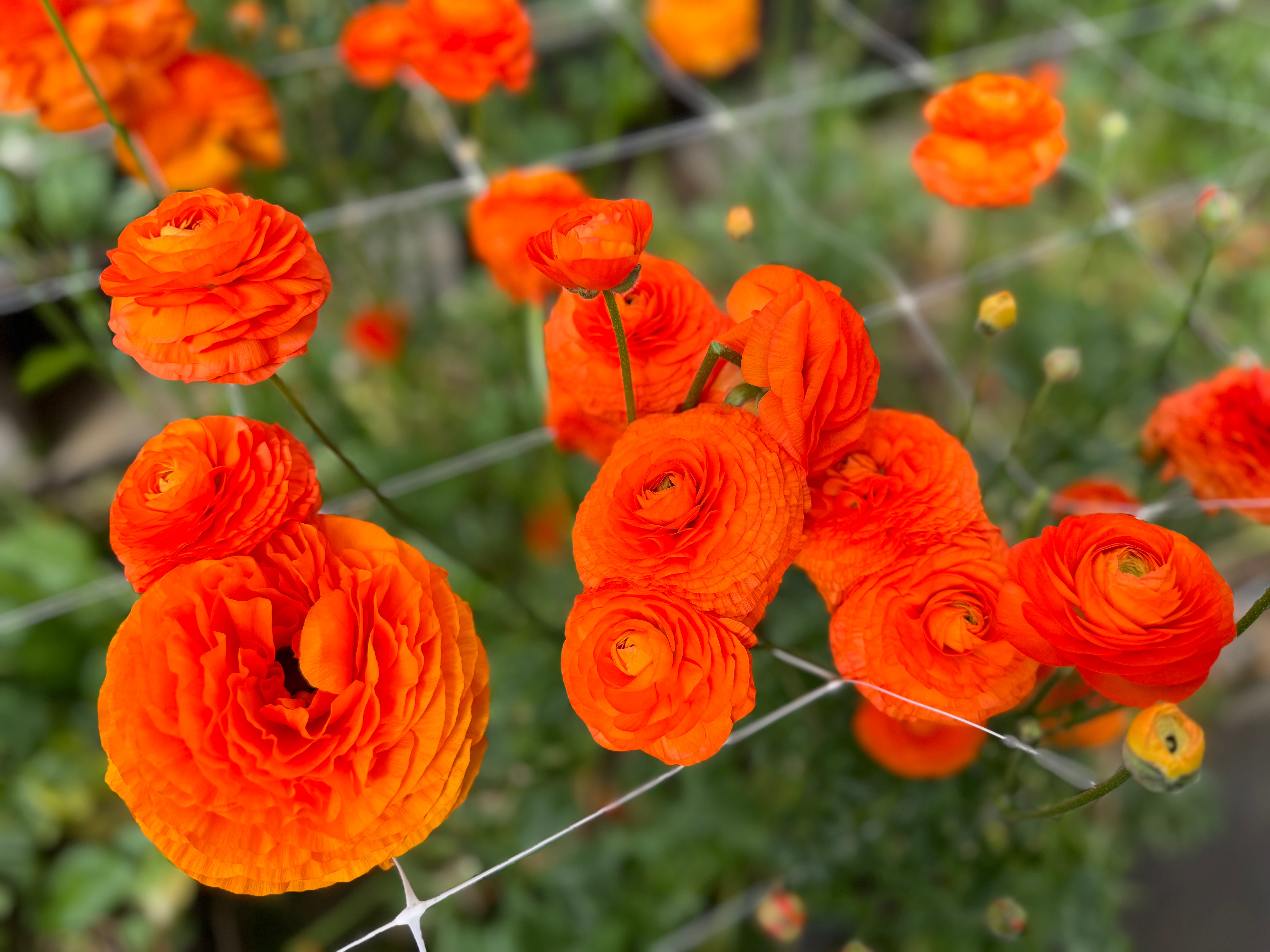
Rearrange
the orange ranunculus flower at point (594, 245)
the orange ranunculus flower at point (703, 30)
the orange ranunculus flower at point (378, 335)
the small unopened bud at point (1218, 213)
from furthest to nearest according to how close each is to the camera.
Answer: the orange ranunculus flower at point (703, 30) → the orange ranunculus flower at point (378, 335) → the small unopened bud at point (1218, 213) → the orange ranunculus flower at point (594, 245)

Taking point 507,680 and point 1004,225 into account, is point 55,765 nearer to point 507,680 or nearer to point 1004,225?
point 507,680

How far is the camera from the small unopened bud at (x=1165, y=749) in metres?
0.38

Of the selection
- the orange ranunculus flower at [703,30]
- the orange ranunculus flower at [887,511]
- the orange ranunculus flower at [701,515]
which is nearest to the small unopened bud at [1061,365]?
the orange ranunculus flower at [887,511]

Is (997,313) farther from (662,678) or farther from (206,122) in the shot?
(206,122)

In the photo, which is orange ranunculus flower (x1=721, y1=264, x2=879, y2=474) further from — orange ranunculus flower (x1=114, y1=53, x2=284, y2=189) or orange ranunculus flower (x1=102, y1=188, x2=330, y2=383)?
orange ranunculus flower (x1=114, y1=53, x2=284, y2=189)

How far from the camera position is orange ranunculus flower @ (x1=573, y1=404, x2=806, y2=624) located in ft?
1.25

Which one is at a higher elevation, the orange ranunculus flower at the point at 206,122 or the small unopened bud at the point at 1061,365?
the orange ranunculus flower at the point at 206,122

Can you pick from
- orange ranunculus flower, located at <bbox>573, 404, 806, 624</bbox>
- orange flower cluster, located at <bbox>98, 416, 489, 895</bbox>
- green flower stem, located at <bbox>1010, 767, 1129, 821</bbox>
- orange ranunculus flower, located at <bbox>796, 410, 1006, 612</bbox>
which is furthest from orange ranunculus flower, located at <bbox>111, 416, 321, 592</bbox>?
green flower stem, located at <bbox>1010, 767, 1129, 821</bbox>

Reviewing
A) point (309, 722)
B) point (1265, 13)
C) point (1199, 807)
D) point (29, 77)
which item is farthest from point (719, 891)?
point (1265, 13)

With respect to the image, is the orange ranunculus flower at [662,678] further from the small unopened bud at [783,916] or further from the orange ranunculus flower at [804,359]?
the small unopened bud at [783,916]

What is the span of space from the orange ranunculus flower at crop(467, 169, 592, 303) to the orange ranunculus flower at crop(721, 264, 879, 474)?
271mm

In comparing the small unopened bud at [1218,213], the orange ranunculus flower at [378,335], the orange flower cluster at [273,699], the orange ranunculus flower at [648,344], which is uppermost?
the orange ranunculus flower at [648,344]

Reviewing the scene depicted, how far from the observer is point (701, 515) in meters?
0.39

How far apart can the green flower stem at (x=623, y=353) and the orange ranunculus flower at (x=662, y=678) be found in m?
0.09
